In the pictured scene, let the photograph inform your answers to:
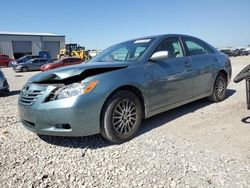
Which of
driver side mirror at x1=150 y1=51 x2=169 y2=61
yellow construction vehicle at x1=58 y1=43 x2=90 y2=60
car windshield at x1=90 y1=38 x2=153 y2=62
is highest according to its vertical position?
yellow construction vehicle at x1=58 y1=43 x2=90 y2=60

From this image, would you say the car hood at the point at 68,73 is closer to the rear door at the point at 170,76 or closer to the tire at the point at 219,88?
the rear door at the point at 170,76

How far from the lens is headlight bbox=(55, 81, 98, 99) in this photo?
3.26 metres

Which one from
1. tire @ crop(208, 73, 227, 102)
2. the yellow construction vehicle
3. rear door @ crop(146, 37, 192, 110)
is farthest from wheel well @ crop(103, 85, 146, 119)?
the yellow construction vehicle

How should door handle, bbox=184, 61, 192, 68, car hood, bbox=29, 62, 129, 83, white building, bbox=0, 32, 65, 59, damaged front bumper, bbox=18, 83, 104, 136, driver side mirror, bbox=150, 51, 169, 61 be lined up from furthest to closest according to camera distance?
1. white building, bbox=0, 32, 65, 59
2. door handle, bbox=184, 61, 192, 68
3. driver side mirror, bbox=150, 51, 169, 61
4. car hood, bbox=29, 62, 129, 83
5. damaged front bumper, bbox=18, 83, 104, 136

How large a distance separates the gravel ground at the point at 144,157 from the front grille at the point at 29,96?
2.14ft

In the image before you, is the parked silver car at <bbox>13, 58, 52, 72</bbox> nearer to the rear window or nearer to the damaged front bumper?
the rear window

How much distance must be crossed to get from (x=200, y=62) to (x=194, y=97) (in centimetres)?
72

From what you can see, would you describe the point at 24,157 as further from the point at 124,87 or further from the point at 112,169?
the point at 124,87

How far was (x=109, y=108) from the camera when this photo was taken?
3443 millimetres

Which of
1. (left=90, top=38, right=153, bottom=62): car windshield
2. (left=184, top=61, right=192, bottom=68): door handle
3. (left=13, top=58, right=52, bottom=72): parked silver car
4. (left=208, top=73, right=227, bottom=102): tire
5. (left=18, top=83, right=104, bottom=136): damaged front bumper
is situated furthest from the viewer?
(left=13, top=58, right=52, bottom=72): parked silver car

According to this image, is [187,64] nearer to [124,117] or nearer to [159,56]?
[159,56]

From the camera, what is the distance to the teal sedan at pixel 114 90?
327 cm

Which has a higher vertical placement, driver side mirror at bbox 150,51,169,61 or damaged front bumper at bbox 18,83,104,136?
driver side mirror at bbox 150,51,169,61

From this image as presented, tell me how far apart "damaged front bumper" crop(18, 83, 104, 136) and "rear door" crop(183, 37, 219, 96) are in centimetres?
237
